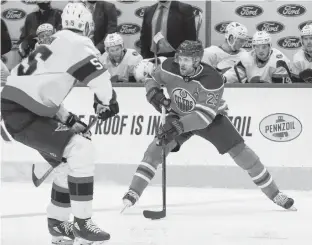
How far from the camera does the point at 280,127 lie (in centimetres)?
560

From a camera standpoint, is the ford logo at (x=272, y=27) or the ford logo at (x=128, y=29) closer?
the ford logo at (x=272, y=27)

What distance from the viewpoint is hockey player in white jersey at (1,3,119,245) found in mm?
3588

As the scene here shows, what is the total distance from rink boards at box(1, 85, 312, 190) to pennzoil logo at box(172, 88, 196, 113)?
0.92 meters

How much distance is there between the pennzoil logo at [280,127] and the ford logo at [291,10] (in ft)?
3.97

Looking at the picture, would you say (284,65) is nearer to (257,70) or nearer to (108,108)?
(257,70)

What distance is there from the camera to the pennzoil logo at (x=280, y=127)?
Result: 558cm

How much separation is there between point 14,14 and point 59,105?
3.37m

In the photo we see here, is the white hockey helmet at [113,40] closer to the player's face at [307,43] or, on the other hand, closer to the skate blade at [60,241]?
the player's face at [307,43]

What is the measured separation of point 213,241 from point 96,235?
661mm

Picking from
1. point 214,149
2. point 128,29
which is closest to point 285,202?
point 214,149

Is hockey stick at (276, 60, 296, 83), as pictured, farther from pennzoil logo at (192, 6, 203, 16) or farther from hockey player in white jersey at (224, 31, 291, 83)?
pennzoil logo at (192, 6, 203, 16)

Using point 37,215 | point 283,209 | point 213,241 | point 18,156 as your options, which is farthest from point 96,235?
point 18,156

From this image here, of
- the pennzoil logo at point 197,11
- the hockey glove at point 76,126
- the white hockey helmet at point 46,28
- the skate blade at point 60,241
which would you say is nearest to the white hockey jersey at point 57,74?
the hockey glove at point 76,126

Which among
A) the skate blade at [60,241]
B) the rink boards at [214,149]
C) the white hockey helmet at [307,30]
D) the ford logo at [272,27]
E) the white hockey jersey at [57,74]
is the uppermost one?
the white hockey jersey at [57,74]
